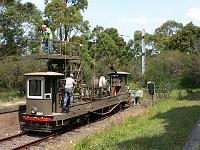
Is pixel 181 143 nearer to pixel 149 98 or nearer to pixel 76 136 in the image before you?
pixel 76 136

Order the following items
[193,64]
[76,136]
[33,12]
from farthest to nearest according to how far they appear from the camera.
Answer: [193,64] → [33,12] → [76,136]

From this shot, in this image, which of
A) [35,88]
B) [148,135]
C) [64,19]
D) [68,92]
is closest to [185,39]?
[64,19]

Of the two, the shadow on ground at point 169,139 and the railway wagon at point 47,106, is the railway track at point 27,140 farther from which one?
the shadow on ground at point 169,139

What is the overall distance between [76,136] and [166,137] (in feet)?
17.3

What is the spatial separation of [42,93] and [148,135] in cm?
599

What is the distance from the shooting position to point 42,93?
62.2ft

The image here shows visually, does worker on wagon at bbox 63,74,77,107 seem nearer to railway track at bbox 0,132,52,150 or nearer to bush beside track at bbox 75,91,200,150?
railway track at bbox 0,132,52,150

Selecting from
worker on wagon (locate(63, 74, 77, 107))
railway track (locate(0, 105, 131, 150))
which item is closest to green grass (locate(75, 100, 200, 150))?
railway track (locate(0, 105, 131, 150))

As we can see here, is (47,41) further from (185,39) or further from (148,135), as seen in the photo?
(185,39)

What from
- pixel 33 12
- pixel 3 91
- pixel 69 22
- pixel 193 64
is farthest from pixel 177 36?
pixel 3 91

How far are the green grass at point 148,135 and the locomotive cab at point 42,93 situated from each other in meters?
3.32

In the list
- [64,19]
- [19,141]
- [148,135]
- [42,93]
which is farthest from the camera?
[64,19]

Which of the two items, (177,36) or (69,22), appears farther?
(177,36)

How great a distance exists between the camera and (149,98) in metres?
32.7
